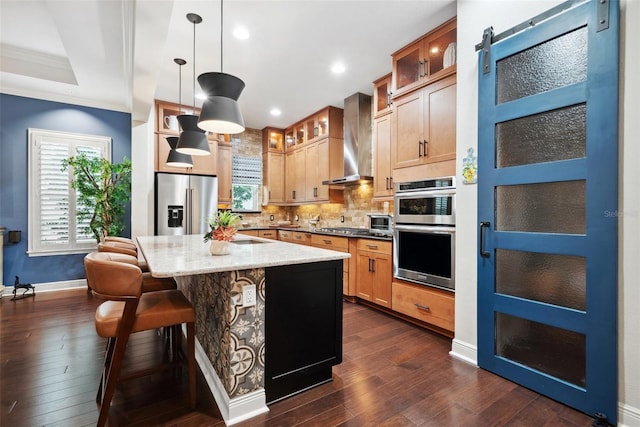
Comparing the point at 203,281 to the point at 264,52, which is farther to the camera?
the point at 264,52

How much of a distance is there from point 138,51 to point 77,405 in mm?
2657

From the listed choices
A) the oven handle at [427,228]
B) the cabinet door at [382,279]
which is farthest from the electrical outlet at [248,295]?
the cabinet door at [382,279]

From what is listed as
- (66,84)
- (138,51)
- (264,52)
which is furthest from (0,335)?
(264,52)

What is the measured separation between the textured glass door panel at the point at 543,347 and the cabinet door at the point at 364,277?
163cm

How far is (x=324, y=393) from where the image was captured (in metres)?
1.99

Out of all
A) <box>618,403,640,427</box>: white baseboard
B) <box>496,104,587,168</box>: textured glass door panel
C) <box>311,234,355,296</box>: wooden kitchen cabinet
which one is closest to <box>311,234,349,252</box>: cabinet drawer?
<box>311,234,355,296</box>: wooden kitchen cabinet

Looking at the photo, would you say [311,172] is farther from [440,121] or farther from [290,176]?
[440,121]

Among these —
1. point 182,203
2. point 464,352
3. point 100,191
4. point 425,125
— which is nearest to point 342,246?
point 425,125

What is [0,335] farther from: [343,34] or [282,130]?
[282,130]

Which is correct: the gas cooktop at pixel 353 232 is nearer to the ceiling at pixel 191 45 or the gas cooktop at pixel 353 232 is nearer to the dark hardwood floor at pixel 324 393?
the dark hardwood floor at pixel 324 393

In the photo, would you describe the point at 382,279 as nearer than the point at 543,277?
No

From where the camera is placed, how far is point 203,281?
224 cm

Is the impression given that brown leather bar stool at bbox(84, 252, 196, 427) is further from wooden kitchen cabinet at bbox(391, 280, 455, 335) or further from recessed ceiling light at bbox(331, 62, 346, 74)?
recessed ceiling light at bbox(331, 62, 346, 74)

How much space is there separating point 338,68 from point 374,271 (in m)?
2.56
